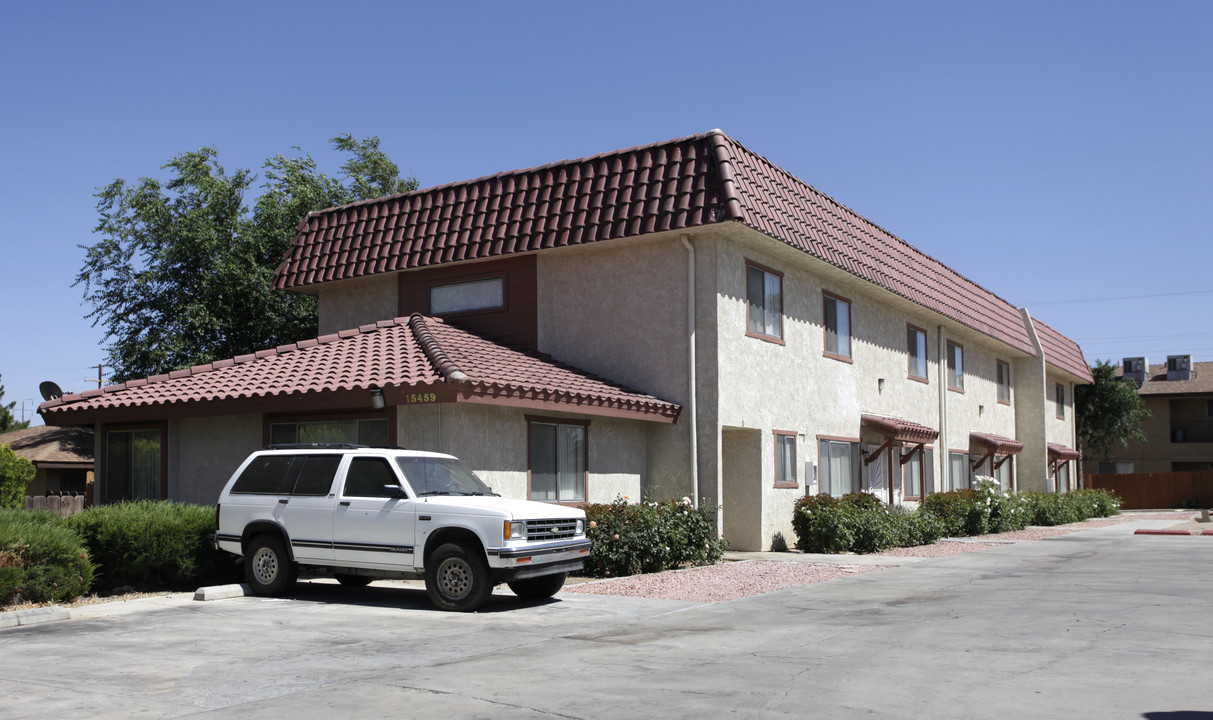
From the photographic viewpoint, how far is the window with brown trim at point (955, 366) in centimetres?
3192

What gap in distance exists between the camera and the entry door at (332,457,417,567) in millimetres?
12930

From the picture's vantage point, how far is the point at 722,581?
15.8 metres

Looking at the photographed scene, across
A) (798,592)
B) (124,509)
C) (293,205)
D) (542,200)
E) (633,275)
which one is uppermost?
(293,205)

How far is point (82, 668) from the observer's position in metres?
9.12

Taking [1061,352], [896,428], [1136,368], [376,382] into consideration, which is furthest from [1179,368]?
[376,382]

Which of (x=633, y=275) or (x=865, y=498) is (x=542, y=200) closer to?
(x=633, y=275)

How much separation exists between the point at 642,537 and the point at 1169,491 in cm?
4392

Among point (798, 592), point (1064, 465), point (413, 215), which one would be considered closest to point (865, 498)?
point (798, 592)

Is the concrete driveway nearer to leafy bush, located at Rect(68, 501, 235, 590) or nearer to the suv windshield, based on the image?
leafy bush, located at Rect(68, 501, 235, 590)

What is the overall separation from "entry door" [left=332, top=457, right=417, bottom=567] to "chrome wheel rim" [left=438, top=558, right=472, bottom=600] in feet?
1.51

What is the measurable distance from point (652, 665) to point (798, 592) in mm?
6028

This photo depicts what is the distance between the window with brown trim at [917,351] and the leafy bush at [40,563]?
20905 mm

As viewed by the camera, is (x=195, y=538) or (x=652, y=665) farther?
(x=195, y=538)

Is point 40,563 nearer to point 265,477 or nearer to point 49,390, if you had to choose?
point 265,477
